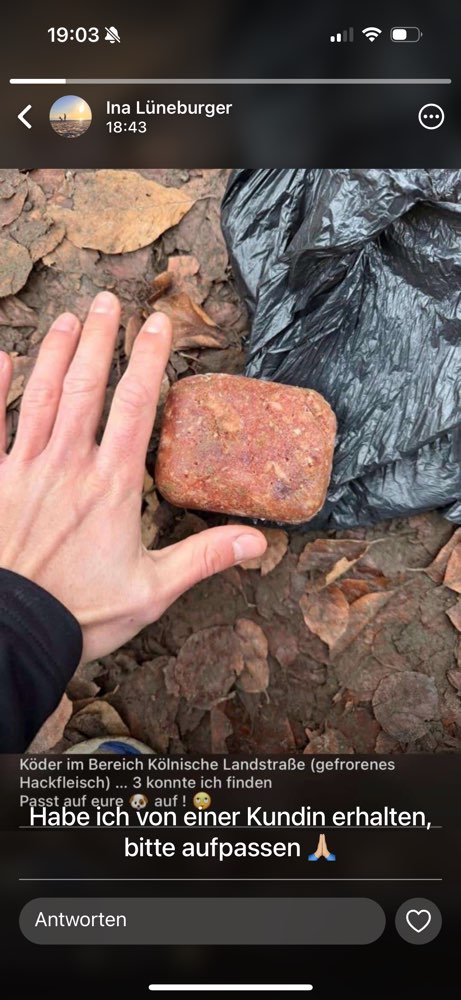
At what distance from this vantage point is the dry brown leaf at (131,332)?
49.5 inches

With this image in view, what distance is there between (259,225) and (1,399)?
549 millimetres

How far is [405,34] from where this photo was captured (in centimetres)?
90

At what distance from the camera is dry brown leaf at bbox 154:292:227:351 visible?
4.17 ft

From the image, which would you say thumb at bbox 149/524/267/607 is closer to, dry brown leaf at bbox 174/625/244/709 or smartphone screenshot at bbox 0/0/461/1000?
smartphone screenshot at bbox 0/0/461/1000

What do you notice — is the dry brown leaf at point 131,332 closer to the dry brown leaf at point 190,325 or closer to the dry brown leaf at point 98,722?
the dry brown leaf at point 190,325

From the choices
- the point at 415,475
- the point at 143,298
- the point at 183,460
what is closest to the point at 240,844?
the point at 183,460

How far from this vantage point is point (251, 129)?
0.96 metres

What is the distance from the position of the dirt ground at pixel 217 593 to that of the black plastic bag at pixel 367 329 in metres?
0.09

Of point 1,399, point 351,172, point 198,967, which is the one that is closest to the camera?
point 198,967

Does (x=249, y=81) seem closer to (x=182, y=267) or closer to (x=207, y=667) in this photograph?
(x=182, y=267)

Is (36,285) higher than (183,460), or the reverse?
(36,285)

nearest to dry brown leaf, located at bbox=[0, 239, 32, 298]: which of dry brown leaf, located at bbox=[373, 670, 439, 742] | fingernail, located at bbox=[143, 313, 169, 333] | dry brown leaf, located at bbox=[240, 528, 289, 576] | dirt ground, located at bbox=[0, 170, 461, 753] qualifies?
dirt ground, located at bbox=[0, 170, 461, 753]

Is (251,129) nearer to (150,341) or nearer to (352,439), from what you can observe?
(150,341)

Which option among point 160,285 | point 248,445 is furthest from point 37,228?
point 248,445
